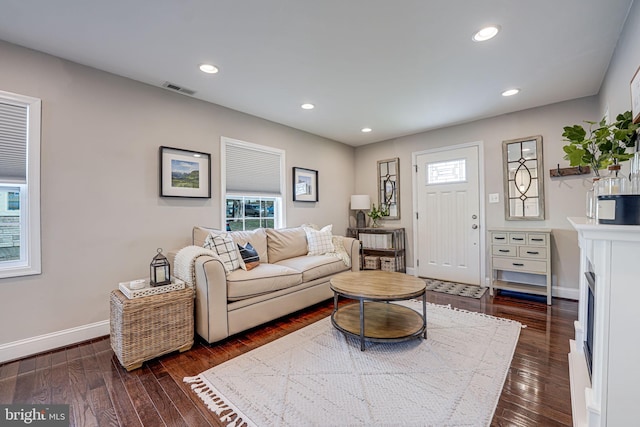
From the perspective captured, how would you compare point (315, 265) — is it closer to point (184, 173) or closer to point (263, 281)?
point (263, 281)

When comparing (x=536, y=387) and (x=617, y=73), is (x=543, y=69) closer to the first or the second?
(x=617, y=73)

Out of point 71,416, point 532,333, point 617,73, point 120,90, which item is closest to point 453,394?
point 532,333

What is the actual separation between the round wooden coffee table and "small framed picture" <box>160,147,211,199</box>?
1862 millimetres

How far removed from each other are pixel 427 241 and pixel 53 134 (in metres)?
4.67

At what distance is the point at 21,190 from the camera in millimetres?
2195

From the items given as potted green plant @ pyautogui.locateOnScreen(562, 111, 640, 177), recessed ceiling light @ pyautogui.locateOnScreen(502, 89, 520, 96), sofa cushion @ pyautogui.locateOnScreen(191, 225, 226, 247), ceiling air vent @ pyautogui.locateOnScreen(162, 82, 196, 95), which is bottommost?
sofa cushion @ pyautogui.locateOnScreen(191, 225, 226, 247)

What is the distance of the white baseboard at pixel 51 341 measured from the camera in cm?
209

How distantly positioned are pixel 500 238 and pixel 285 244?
2.76 m

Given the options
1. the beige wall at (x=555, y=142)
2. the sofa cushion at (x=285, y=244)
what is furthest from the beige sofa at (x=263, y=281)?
the beige wall at (x=555, y=142)

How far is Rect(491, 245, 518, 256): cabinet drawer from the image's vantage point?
3463 mm

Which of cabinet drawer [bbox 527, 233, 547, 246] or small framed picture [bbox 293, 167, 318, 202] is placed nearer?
cabinet drawer [bbox 527, 233, 547, 246]

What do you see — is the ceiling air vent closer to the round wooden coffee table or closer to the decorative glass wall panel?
the round wooden coffee table

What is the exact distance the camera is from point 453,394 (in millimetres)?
1639

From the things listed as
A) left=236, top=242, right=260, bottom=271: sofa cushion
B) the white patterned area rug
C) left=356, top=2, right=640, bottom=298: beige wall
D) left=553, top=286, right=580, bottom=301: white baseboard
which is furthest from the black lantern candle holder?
left=553, top=286, right=580, bottom=301: white baseboard
